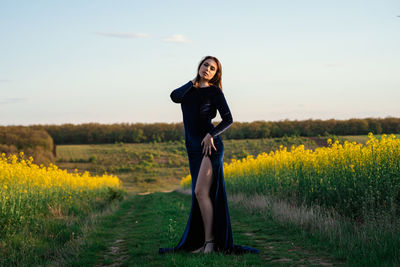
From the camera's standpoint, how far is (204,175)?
5.80m

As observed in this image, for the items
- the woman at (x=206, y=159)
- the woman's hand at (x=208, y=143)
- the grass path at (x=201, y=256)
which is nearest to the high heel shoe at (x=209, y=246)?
the woman at (x=206, y=159)

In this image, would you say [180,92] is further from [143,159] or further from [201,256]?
[143,159]

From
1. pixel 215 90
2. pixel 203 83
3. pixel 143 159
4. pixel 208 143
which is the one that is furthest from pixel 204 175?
pixel 143 159

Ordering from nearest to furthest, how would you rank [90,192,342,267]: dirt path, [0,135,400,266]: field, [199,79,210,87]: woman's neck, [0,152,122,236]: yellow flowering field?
[90,192,342,267]: dirt path, [0,135,400,266]: field, [199,79,210,87]: woman's neck, [0,152,122,236]: yellow flowering field

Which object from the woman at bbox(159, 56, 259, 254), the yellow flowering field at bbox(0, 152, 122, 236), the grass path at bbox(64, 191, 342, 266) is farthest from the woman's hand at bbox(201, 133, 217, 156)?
the yellow flowering field at bbox(0, 152, 122, 236)

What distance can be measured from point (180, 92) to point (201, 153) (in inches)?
40.8

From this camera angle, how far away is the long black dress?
584 cm

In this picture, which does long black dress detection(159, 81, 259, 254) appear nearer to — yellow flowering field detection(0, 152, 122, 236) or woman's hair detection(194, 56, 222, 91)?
woman's hair detection(194, 56, 222, 91)

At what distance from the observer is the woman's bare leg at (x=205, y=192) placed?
5.80m

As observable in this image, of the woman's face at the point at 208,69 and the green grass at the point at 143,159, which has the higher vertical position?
the woman's face at the point at 208,69

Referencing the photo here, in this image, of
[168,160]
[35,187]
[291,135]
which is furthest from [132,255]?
[168,160]

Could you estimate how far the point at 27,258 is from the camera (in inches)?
244

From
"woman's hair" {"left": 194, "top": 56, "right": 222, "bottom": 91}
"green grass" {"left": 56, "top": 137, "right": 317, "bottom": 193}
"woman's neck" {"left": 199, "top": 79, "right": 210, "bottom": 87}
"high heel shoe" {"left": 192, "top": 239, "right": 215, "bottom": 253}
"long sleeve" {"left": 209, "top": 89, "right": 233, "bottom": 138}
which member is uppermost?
"woman's hair" {"left": 194, "top": 56, "right": 222, "bottom": 91}

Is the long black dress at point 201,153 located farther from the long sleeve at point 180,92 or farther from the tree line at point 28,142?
the tree line at point 28,142
